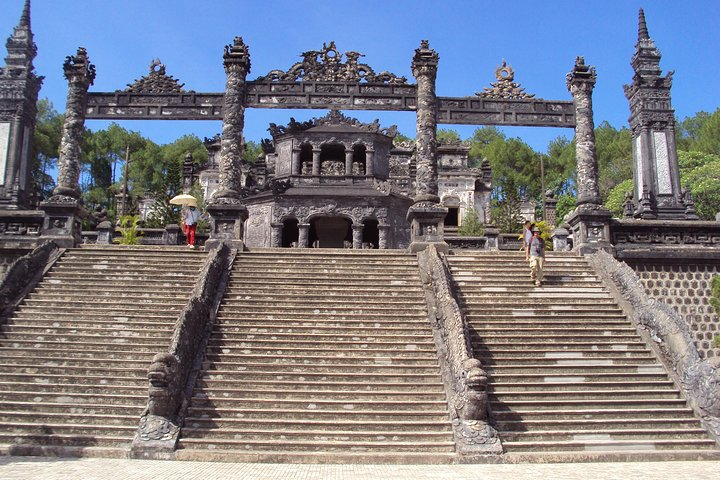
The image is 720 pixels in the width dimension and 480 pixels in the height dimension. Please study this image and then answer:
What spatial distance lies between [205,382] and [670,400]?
7.49m

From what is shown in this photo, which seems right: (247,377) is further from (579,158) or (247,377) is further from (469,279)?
(579,158)

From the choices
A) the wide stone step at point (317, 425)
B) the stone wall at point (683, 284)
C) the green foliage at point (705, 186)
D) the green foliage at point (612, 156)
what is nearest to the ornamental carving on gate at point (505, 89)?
the stone wall at point (683, 284)

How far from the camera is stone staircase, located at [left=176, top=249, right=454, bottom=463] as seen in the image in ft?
27.0

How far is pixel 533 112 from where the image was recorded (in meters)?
17.6

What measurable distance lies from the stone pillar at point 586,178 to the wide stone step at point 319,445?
867cm

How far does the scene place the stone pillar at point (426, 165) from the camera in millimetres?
15523

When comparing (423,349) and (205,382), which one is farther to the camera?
(423,349)

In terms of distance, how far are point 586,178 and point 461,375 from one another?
9.76 metres

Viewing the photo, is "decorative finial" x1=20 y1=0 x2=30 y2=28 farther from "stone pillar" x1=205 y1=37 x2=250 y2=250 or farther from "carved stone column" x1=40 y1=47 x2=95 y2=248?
"stone pillar" x1=205 y1=37 x2=250 y2=250

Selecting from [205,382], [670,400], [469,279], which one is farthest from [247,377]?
[670,400]

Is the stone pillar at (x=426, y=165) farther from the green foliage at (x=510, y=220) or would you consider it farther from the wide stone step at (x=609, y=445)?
the green foliage at (x=510, y=220)

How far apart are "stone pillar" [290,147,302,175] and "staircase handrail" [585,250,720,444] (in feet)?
56.6

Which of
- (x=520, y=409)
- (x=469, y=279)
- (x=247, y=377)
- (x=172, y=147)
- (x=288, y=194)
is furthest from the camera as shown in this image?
(x=172, y=147)

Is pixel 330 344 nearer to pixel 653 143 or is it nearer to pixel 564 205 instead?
pixel 653 143
